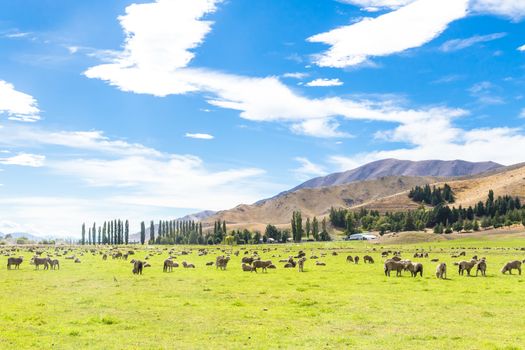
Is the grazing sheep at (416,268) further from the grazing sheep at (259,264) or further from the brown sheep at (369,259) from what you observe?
the brown sheep at (369,259)

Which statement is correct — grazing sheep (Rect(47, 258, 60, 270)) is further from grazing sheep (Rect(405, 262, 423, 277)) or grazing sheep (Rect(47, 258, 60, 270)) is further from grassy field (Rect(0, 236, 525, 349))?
grazing sheep (Rect(405, 262, 423, 277))

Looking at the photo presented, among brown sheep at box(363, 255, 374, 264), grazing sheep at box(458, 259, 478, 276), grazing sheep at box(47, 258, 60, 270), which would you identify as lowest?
brown sheep at box(363, 255, 374, 264)

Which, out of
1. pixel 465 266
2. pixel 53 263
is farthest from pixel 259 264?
pixel 53 263

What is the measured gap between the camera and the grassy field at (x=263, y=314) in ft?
67.4

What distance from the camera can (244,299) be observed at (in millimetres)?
31891

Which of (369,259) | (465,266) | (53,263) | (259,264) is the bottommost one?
(369,259)

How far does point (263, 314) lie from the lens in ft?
87.1

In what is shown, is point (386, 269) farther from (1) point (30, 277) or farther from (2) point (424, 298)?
(1) point (30, 277)

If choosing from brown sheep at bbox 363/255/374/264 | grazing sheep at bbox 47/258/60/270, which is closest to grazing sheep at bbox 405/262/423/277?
brown sheep at bbox 363/255/374/264

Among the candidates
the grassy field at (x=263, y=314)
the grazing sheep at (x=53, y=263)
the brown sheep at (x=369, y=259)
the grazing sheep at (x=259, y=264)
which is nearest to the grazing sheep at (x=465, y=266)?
the grassy field at (x=263, y=314)

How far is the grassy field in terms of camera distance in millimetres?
20547

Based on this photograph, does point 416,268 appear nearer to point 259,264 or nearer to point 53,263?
point 259,264

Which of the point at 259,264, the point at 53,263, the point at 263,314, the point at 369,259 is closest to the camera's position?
the point at 263,314

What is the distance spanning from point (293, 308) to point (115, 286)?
17.0 meters
